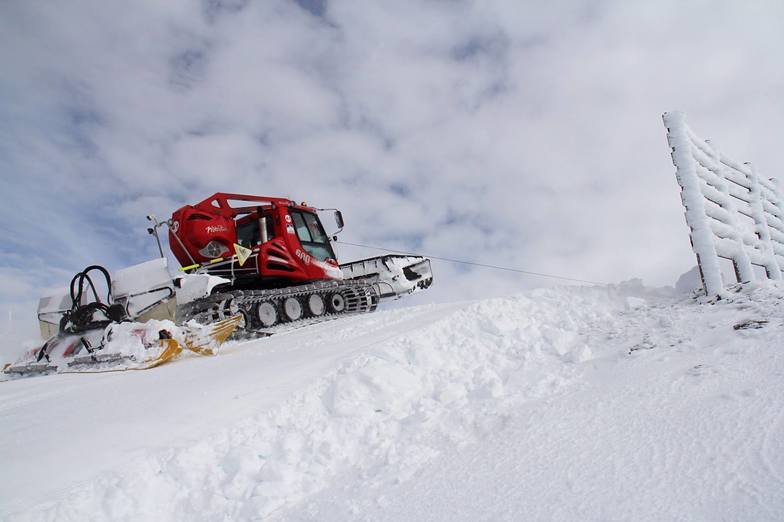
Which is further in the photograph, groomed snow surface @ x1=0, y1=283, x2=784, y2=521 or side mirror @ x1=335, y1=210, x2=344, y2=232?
side mirror @ x1=335, y1=210, x2=344, y2=232

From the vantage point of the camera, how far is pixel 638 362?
345cm

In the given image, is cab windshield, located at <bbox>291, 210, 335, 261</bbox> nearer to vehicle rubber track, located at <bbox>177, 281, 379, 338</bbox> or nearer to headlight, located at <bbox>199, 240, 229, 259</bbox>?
vehicle rubber track, located at <bbox>177, 281, 379, 338</bbox>

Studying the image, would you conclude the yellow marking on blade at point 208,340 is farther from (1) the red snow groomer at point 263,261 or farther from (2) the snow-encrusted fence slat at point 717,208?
(2) the snow-encrusted fence slat at point 717,208

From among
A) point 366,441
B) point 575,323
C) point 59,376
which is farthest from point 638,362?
point 59,376

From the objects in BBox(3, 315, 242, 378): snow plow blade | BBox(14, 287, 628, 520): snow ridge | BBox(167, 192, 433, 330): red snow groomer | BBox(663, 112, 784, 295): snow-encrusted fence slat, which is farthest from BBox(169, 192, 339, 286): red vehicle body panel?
BBox(663, 112, 784, 295): snow-encrusted fence slat

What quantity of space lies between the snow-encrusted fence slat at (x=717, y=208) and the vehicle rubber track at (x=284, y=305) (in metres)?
7.01

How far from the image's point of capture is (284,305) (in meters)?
10.4

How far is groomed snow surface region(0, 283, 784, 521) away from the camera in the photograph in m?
2.14

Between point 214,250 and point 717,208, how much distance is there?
900 cm

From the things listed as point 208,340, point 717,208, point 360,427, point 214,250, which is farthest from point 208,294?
point 717,208

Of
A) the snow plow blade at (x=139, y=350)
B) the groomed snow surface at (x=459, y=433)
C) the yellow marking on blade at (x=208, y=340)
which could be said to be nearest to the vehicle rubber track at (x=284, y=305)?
the yellow marking on blade at (x=208, y=340)

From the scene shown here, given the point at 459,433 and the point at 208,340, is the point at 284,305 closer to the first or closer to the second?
the point at 208,340

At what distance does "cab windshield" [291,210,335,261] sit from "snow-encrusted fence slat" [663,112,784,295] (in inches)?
323

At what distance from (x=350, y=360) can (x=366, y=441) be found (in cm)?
103
